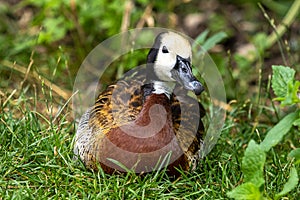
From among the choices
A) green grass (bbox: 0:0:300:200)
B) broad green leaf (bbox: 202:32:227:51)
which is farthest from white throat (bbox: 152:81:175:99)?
broad green leaf (bbox: 202:32:227:51)

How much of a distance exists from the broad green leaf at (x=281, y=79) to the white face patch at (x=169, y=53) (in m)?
0.56

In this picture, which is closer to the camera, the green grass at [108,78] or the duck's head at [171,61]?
the green grass at [108,78]

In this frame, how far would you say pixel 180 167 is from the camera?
333 centimetres

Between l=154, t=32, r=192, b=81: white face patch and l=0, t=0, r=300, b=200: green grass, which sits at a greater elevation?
l=154, t=32, r=192, b=81: white face patch

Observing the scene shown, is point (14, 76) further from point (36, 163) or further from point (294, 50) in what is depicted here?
point (294, 50)

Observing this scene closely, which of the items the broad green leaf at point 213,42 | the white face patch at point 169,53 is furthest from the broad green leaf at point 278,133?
the broad green leaf at point 213,42

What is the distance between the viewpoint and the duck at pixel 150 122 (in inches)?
129

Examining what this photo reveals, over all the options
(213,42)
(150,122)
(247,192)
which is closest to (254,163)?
(247,192)

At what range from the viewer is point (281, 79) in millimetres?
3027

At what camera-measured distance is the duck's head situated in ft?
11.1

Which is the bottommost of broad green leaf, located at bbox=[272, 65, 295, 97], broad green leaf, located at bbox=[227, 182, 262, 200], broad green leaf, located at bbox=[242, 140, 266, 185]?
broad green leaf, located at bbox=[227, 182, 262, 200]

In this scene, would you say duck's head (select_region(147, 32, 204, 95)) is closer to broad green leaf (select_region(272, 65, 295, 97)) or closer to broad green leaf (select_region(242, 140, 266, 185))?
broad green leaf (select_region(272, 65, 295, 97))

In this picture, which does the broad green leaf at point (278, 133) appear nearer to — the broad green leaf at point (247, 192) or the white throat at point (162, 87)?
the broad green leaf at point (247, 192)

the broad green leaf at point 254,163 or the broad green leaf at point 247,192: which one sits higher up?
the broad green leaf at point 254,163
